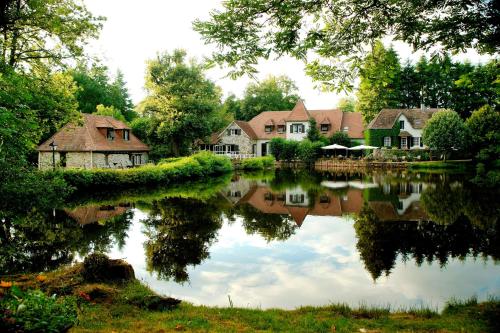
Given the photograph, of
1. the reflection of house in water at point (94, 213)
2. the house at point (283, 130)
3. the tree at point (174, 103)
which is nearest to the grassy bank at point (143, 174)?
the reflection of house in water at point (94, 213)

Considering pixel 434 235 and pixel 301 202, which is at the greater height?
pixel 301 202

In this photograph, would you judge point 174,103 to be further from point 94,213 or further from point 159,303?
point 159,303

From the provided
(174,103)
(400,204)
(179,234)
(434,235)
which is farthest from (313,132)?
(179,234)

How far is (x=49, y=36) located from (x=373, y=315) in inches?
678

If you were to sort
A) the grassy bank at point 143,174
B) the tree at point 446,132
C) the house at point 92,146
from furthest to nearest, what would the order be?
the tree at point 446,132 → the house at point 92,146 → the grassy bank at point 143,174

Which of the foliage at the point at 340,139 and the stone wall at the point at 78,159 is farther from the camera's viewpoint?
the foliage at the point at 340,139

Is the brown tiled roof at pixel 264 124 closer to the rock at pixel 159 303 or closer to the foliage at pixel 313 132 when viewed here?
the foliage at pixel 313 132

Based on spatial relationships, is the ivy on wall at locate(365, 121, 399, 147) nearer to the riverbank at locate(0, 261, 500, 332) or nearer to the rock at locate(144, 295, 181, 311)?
the riverbank at locate(0, 261, 500, 332)

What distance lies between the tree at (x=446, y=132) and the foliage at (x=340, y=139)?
35.9ft

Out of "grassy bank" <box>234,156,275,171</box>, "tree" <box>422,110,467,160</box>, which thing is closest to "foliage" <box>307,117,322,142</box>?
"grassy bank" <box>234,156,275,171</box>

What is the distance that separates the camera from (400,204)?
19484mm

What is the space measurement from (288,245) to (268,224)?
3.23m

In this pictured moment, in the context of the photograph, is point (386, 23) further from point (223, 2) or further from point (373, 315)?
point (373, 315)

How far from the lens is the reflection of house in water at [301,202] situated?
18.2 m
